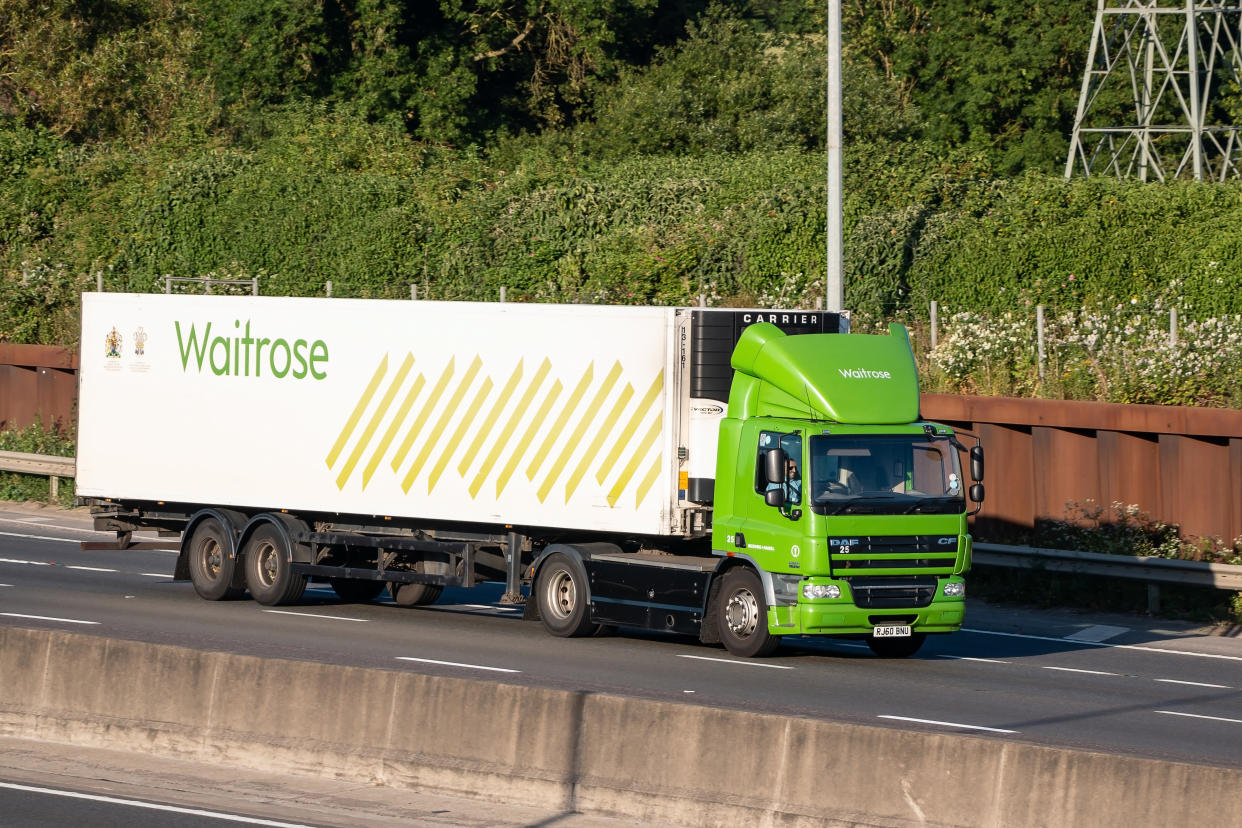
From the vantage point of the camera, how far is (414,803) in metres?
11.5

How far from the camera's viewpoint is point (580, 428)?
1900cm

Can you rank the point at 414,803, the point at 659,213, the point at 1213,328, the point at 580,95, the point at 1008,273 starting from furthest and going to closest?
the point at 580,95, the point at 659,213, the point at 1008,273, the point at 1213,328, the point at 414,803

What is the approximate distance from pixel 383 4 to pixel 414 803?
42.3 m

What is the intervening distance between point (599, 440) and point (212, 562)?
226 inches

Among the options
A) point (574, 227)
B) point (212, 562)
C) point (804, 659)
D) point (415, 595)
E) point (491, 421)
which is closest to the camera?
point (804, 659)

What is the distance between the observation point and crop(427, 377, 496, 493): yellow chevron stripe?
64.8 ft

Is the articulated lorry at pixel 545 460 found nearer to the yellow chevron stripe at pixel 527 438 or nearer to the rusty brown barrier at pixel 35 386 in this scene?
the yellow chevron stripe at pixel 527 438

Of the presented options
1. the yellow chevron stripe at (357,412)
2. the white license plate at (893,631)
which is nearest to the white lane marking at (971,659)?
the white license plate at (893,631)

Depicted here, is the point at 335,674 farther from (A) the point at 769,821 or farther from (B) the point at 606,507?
(B) the point at 606,507

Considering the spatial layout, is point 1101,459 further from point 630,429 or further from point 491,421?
point 491,421

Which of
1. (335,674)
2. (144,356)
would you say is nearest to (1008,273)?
(144,356)

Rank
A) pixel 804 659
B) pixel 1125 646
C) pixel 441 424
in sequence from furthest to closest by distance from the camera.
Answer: pixel 1125 646
pixel 441 424
pixel 804 659

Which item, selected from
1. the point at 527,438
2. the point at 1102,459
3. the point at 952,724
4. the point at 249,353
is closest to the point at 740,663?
the point at 527,438

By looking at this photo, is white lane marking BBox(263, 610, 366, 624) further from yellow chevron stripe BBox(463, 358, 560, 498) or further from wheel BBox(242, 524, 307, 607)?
yellow chevron stripe BBox(463, 358, 560, 498)
